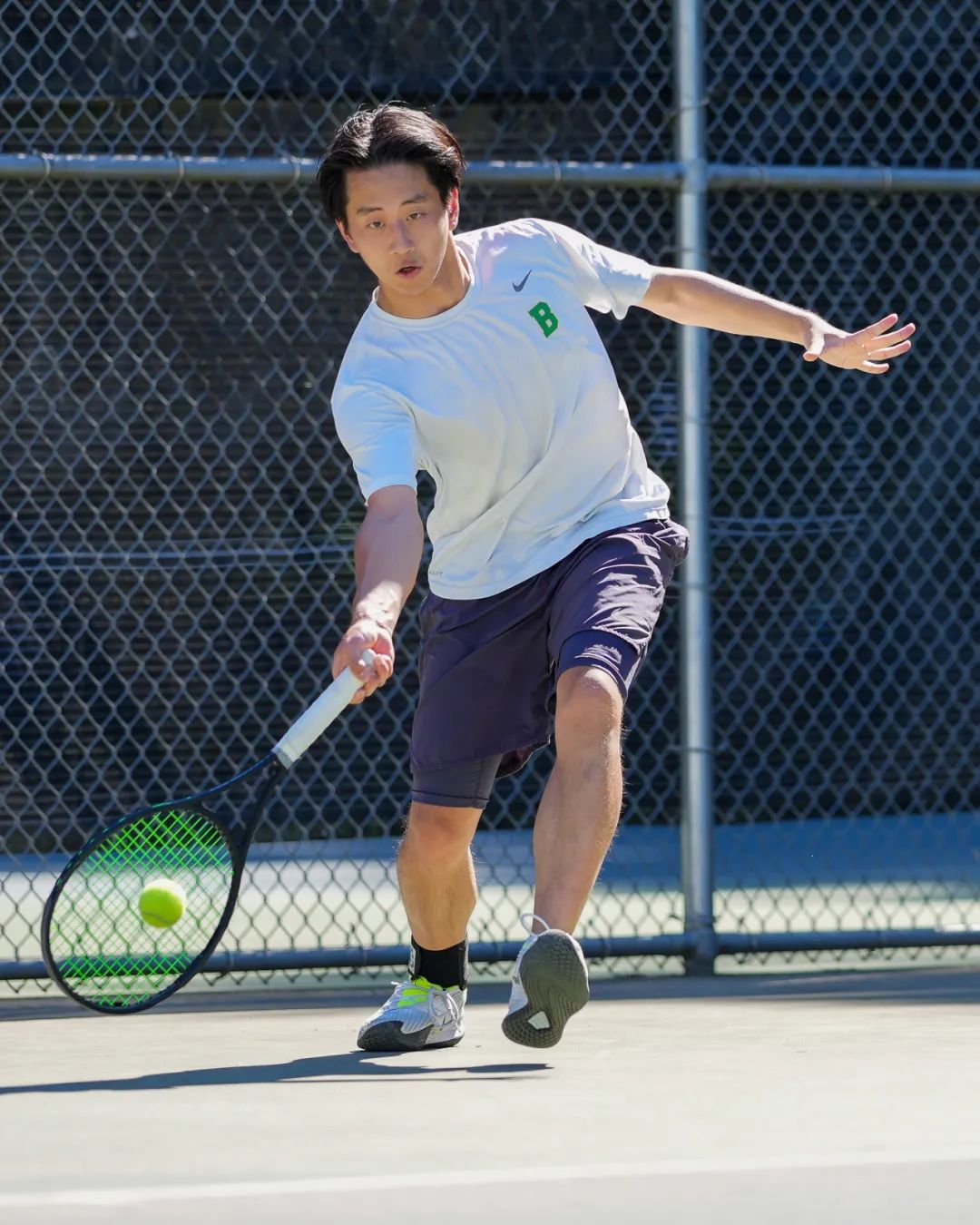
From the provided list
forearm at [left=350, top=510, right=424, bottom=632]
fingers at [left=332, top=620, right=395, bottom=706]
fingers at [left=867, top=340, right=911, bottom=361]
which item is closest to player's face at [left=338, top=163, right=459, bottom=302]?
forearm at [left=350, top=510, right=424, bottom=632]

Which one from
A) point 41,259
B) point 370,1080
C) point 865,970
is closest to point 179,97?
point 41,259

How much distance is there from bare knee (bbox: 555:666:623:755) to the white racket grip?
41 cm

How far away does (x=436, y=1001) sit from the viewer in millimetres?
3875

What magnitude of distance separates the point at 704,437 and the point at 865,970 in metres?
1.36

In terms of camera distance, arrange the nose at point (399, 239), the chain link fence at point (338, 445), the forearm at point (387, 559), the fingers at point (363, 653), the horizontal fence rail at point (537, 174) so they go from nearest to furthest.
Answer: the fingers at point (363, 653), the forearm at point (387, 559), the nose at point (399, 239), the horizontal fence rail at point (537, 174), the chain link fence at point (338, 445)

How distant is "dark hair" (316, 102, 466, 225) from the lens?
11.8 feet

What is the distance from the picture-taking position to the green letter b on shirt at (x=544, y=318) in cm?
375

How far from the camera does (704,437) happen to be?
491 cm

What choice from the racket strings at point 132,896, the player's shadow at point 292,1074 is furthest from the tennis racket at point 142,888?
the player's shadow at point 292,1074

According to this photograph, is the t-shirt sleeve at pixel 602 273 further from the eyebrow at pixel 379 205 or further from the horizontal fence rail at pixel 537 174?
the horizontal fence rail at pixel 537 174

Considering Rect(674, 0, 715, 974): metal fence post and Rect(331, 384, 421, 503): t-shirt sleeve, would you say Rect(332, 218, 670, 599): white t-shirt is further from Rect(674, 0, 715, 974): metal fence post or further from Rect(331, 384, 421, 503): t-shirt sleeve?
Rect(674, 0, 715, 974): metal fence post

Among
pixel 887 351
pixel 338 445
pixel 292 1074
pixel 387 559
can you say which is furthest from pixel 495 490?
pixel 338 445

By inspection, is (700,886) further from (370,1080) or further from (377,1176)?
(377,1176)

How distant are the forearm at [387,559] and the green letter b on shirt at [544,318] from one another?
0.48 m
